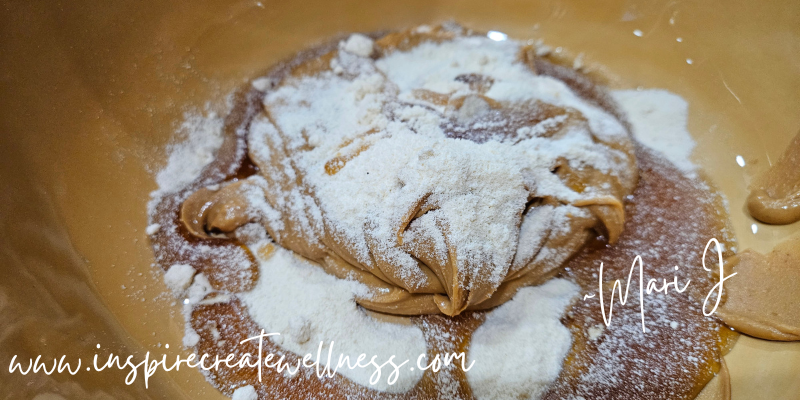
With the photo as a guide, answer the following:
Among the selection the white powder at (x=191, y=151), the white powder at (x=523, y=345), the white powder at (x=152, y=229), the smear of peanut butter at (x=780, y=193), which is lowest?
the white powder at (x=523, y=345)

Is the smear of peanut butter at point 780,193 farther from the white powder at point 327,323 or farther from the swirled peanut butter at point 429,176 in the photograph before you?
the white powder at point 327,323

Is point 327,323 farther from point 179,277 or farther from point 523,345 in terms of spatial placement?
point 523,345

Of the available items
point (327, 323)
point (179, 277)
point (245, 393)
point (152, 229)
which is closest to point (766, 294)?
point (327, 323)

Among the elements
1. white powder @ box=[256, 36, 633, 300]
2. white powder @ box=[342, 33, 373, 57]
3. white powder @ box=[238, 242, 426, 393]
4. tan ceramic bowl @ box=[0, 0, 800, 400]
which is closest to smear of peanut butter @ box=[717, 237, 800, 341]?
tan ceramic bowl @ box=[0, 0, 800, 400]

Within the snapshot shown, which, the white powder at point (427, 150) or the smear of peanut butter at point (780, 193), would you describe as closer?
the white powder at point (427, 150)

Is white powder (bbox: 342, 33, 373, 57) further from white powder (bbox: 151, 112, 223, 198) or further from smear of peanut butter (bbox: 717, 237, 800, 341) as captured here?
smear of peanut butter (bbox: 717, 237, 800, 341)

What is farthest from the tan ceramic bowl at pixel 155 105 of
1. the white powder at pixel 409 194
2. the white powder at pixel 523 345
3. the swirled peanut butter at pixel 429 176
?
the white powder at pixel 523 345
